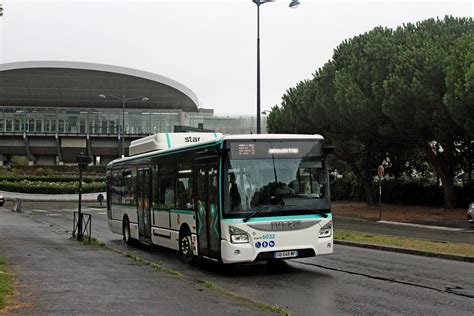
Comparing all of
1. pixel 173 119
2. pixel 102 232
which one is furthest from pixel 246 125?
pixel 102 232

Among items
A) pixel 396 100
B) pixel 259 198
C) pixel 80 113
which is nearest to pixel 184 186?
pixel 259 198

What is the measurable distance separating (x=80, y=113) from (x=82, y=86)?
12.8 feet

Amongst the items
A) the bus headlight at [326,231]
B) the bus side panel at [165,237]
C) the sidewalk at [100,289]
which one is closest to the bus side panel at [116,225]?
the bus side panel at [165,237]

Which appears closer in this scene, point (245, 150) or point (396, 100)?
point (245, 150)

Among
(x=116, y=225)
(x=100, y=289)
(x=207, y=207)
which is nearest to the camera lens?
(x=100, y=289)

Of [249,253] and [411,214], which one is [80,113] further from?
[249,253]

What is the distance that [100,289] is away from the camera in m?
9.40

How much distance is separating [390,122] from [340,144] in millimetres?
5646

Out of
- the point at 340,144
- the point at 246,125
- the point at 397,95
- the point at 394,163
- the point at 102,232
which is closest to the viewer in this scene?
the point at 102,232

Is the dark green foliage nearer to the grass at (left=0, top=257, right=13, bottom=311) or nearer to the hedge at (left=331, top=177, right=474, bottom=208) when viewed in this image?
the hedge at (left=331, top=177, right=474, bottom=208)

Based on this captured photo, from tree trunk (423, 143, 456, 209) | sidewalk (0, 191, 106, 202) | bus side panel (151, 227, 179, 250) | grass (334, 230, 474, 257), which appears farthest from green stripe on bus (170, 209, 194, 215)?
sidewalk (0, 191, 106, 202)

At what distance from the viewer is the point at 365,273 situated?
12188mm

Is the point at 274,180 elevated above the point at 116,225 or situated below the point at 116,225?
above

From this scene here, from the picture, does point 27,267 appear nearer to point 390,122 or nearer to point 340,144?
point 390,122
